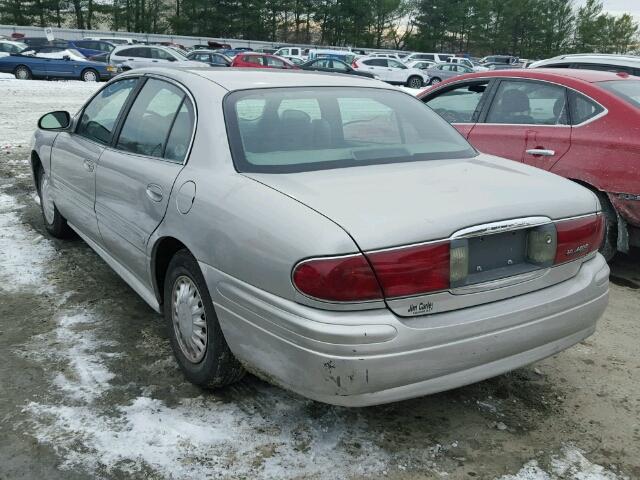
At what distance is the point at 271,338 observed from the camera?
2.48 meters

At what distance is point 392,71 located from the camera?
108ft

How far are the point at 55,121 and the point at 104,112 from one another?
70 cm

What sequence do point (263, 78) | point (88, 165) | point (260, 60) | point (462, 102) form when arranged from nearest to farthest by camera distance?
1. point (263, 78)
2. point (88, 165)
3. point (462, 102)
4. point (260, 60)

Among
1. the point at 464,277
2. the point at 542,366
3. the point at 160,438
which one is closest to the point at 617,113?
the point at 542,366

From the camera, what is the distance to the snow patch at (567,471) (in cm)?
258

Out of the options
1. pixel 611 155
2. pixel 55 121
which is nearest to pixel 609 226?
pixel 611 155

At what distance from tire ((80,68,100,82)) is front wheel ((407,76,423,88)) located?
15637mm

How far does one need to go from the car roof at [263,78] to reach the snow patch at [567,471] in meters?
2.22

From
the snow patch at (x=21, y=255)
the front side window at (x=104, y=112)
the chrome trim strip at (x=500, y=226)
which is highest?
the front side window at (x=104, y=112)

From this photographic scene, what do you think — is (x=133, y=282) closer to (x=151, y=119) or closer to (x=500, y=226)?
(x=151, y=119)

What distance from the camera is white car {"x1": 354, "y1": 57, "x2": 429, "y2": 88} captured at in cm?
3284

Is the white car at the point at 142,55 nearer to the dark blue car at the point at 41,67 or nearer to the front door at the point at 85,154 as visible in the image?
the dark blue car at the point at 41,67

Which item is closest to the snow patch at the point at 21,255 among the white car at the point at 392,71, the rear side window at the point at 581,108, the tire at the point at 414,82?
the rear side window at the point at 581,108

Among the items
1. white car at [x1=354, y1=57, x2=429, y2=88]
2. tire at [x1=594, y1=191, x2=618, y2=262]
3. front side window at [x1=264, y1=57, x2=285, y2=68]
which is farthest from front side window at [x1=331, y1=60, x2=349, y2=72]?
tire at [x1=594, y1=191, x2=618, y2=262]
